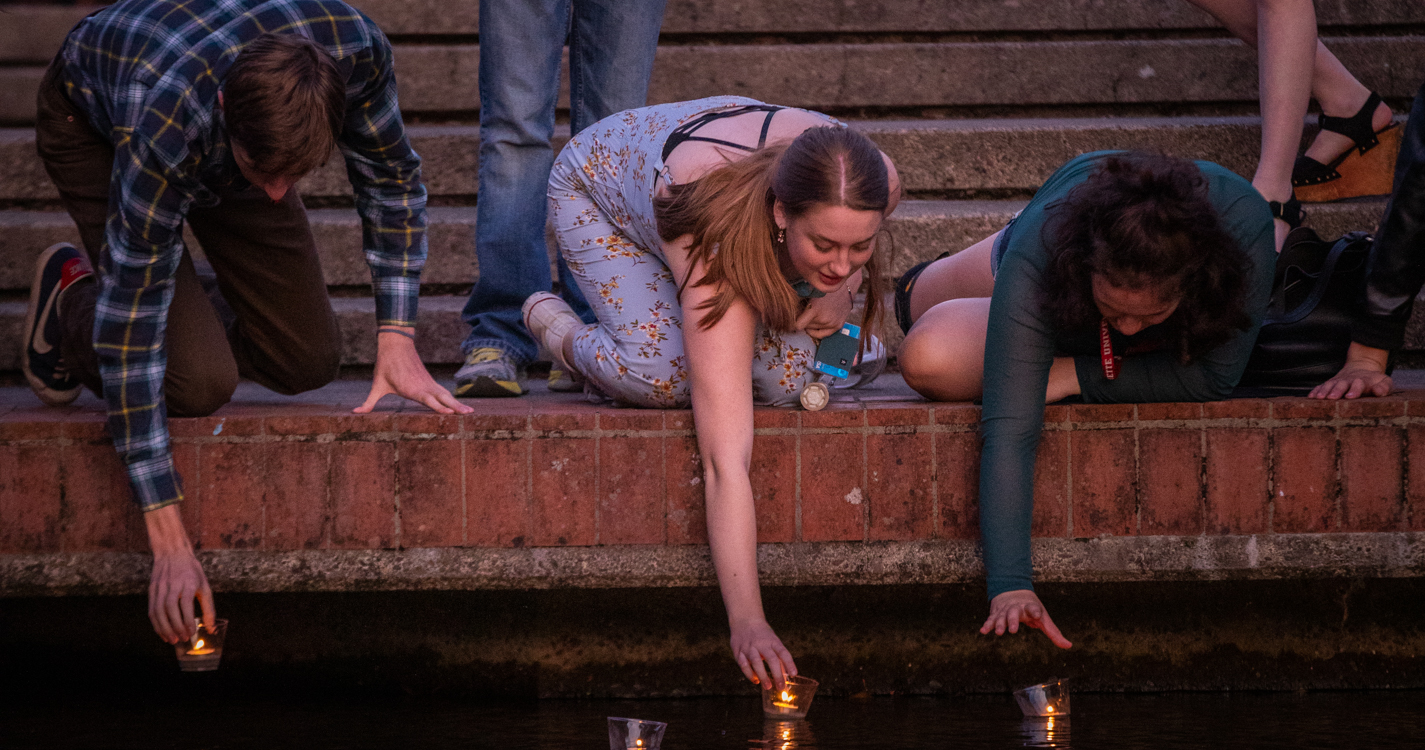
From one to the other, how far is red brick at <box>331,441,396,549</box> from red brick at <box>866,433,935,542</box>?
101cm

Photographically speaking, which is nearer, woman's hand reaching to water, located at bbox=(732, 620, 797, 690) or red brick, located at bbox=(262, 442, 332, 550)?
woman's hand reaching to water, located at bbox=(732, 620, 797, 690)

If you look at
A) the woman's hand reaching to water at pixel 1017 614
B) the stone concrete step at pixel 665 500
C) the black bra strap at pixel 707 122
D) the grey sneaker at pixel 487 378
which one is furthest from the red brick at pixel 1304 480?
the grey sneaker at pixel 487 378

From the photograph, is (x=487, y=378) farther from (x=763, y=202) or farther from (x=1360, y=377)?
(x=1360, y=377)

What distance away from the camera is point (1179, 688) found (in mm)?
2686

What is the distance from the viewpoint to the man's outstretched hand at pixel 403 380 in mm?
2486

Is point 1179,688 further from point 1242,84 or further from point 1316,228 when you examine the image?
point 1242,84

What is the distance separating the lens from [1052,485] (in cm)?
246

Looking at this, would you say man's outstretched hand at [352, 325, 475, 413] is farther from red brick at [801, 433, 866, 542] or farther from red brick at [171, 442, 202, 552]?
red brick at [801, 433, 866, 542]

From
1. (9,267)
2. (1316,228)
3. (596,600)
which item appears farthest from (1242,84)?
(9,267)

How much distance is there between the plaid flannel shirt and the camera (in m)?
2.17

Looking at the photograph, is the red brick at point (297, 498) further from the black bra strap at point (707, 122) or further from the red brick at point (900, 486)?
Result: the red brick at point (900, 486)

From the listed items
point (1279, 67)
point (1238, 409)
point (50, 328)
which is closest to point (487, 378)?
point (50, 328)

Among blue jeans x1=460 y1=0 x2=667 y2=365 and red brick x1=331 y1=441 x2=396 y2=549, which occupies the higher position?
blue jeans x1=460 y1=0 x2=667 y2=365


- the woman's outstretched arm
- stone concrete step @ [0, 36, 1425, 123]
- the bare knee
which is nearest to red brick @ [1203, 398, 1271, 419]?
the bare knee
